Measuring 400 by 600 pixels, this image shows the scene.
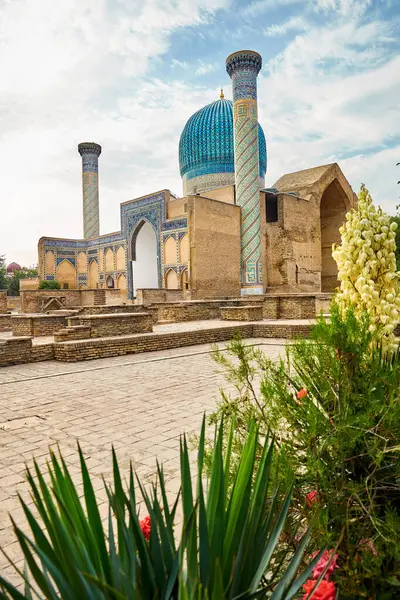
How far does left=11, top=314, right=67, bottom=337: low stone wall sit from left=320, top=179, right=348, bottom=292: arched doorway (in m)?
19.2

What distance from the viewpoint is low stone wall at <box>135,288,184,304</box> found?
1694cm

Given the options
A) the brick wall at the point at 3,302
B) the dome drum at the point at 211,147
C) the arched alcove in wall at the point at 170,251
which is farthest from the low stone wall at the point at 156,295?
A: the dome drum at the point at 211,147

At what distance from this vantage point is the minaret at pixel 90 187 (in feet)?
90.3

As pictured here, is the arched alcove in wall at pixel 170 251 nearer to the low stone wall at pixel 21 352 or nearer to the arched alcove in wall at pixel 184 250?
the arched alcove in wall at pixel 184 250

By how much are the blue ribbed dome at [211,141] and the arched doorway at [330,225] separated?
186 inches

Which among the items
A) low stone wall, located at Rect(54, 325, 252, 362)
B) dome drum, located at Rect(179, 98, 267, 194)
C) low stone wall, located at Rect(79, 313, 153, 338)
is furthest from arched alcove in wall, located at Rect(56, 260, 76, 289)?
low stone wall, located at Rect(54, 325, 252, 362)

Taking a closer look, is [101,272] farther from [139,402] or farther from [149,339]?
[139,402]

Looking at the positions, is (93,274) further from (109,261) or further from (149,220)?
(149,220)

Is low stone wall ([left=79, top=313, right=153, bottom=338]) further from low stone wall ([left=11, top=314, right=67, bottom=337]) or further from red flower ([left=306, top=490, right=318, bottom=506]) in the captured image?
red flower ([left=306, top=490, right=318, bottom=506])

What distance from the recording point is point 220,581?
73 centimetres

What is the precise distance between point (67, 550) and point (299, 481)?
2.84 feet

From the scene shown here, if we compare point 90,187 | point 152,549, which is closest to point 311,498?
point 152,549

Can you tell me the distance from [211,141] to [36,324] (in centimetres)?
1885

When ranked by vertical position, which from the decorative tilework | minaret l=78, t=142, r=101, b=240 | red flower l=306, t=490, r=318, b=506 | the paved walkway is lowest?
the paved walkway
